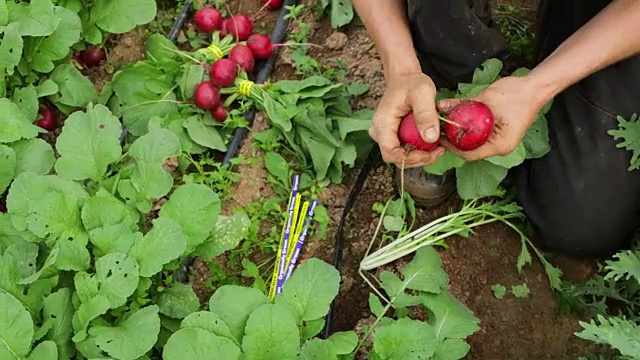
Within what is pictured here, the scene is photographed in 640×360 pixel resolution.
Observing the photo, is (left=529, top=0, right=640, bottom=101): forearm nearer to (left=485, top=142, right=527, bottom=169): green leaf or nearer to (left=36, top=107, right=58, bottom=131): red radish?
(left=485, top=142, right=527, bottom=169): green leaf

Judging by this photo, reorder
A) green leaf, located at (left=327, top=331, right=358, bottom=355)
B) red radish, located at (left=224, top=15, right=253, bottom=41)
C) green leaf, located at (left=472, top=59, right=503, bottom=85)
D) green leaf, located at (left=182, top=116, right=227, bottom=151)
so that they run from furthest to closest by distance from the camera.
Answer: red radish, located at (left=224, top=15, right=253, bottom=41)
green leaf, located at (left=182, top=116, right=227, bottom=151)
green leaf, located at (left=472, top=59, right=503, bottom=85)
green leaf, located at (left=327, top=331, right=358, bottom=355)

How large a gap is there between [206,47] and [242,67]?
0.89 ft

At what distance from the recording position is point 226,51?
2.99m

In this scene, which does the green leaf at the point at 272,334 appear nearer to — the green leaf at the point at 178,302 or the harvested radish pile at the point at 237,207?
the harvested radish pile at the point at 237,207

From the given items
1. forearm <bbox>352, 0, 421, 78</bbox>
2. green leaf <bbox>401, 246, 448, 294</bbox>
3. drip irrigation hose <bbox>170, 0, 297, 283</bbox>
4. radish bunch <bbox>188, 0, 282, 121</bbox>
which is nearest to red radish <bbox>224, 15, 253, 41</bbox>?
radish bunch <bbox>188, 0, 282, 121</bbox>

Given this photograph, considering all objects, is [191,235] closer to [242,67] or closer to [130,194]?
[130,194]

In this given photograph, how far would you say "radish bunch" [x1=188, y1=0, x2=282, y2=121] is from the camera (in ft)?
9.20

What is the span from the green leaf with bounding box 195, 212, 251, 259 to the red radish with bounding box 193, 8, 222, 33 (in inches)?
39.2

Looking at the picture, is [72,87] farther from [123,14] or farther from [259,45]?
[259,45]

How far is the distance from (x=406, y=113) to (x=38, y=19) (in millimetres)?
1440

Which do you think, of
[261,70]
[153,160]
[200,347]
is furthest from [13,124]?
[200,347]

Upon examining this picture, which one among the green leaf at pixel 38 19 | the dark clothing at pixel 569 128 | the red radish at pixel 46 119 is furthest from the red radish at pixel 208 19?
the dark clothing at pixel 569 128

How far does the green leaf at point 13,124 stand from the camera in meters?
2.48

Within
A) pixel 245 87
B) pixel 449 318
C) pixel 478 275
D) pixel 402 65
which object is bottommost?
pixel 478 275
